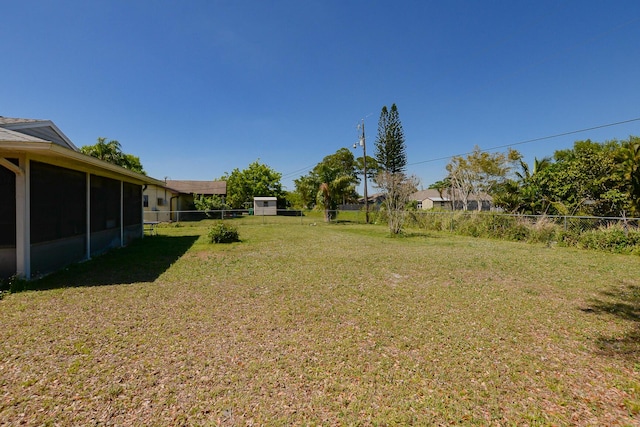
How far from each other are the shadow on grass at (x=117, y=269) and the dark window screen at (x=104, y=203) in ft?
2.90

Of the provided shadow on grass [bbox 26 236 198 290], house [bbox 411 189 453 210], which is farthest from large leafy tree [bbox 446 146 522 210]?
shadow on grass [bbox 26 236 198 290]

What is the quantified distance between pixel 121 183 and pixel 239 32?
662 cm

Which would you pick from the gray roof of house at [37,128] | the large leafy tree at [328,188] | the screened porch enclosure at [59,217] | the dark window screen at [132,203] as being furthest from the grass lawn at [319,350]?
the large leafy tree at [328,188]

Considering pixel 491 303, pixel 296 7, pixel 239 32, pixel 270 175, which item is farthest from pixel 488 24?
pixel 270 175

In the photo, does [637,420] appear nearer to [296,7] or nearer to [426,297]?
[426,297]

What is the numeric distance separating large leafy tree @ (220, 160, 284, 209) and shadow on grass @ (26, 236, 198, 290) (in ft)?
76.4

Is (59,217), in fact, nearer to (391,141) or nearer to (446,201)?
(391,141)

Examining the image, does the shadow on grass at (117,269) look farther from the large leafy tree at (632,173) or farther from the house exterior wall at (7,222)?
the large leafy tree at (632,173)

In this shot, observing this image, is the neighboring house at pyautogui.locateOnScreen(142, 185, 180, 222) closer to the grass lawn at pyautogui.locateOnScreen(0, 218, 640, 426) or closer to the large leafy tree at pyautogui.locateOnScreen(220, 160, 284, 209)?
the large leafy tree at pyautogui.locateOnScreen(220, 160, 284, 209)

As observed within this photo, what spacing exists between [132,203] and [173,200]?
1425 centimetres

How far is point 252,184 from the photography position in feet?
109

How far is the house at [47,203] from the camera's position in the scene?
4.90 meters

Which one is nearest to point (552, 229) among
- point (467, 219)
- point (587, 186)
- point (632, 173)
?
point (632, 173)

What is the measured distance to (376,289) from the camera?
4980mm
